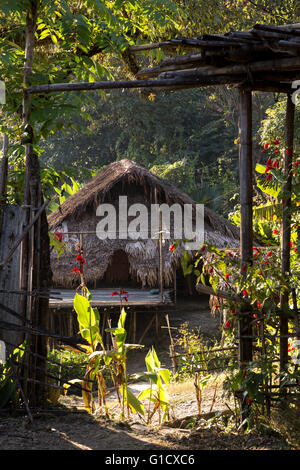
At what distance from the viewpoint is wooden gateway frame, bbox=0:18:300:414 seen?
4492 millimetres

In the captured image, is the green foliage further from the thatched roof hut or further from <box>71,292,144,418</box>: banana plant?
the thatched roof hut

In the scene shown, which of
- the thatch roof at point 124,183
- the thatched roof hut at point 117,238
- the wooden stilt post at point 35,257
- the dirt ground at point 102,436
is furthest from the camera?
the thatch roof at point 124,183

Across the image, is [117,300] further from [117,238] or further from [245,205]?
[245,205]

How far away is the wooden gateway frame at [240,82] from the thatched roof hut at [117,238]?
840 centimetres

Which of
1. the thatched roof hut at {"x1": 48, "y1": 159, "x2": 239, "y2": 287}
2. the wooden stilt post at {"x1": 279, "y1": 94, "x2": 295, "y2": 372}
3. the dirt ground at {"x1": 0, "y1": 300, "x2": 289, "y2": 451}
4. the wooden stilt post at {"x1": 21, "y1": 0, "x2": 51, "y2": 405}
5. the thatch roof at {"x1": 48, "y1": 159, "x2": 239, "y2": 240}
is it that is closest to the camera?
the dirt ground at {"x1": 0, "y1": 300, "x2": 289, "y2": 451}

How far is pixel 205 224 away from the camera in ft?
48.9

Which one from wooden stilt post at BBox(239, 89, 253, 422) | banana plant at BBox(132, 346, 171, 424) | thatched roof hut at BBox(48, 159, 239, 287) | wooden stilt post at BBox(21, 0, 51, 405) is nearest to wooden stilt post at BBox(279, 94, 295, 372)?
wooden stilt post at BBox(239, 89, 253, 422)

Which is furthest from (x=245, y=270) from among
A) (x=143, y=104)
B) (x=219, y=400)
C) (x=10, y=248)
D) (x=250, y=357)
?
(x=143, y=104)

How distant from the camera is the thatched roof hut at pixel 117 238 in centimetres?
1398

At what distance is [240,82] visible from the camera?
4.86m

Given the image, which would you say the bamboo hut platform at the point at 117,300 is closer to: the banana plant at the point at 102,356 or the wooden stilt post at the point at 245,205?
the banana plant at the point at 102,356

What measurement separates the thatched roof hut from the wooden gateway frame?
840 cm

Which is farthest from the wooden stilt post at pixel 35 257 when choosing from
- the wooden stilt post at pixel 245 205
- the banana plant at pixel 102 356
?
the wooden stilt post at pixel 245 205

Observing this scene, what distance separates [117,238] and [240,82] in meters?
9.82
